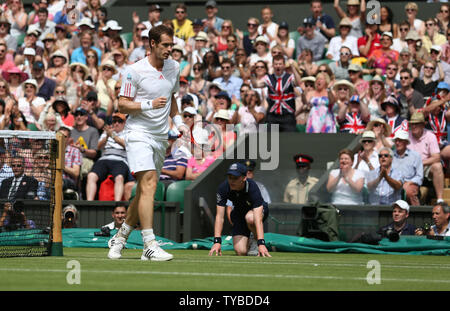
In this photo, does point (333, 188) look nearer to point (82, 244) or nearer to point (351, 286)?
point (82, 244)

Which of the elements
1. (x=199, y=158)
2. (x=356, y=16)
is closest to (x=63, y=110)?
(x=199, y=158)

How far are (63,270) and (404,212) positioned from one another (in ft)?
25.8

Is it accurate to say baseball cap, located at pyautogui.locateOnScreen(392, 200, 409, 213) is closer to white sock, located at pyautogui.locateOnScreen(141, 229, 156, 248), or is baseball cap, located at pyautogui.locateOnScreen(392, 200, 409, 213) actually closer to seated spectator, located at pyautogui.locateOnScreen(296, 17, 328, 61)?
white sock, located at pyautogui.locateOnScreen(141, 229, 156, 248)

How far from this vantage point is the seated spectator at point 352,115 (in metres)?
18.3

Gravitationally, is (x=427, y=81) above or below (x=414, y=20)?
below

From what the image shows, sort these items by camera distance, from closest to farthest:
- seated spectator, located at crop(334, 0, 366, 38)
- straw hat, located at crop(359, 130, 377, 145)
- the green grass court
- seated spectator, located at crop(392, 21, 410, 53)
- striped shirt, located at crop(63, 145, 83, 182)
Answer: the green grass court, straw hat, located at crop(359, 130, 377, 145), striped shirt, located at crop(63, 145, 83, 182), seated spectator, located at crop(392, 21, 410, 53), seated spectator, located at crop(334, 0, 366, 38)

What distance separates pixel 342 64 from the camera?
20.6 m

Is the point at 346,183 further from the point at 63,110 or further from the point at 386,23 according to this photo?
the point at 386,23

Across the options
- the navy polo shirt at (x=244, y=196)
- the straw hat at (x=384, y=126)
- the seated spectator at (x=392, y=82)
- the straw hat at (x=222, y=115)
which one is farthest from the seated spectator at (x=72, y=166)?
the seated spectator at (x=392, y=82)

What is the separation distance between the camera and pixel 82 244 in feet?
49.1

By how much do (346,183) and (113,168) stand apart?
14.0 feet

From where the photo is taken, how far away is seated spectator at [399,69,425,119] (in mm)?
18406

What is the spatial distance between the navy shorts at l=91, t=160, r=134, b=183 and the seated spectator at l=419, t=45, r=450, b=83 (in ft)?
20.9

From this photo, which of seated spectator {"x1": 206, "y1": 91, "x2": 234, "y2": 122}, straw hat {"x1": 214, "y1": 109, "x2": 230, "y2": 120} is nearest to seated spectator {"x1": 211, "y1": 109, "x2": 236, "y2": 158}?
straw hat {"x1": 214, "y1": 109, "x2": 230, "y2": 120}
